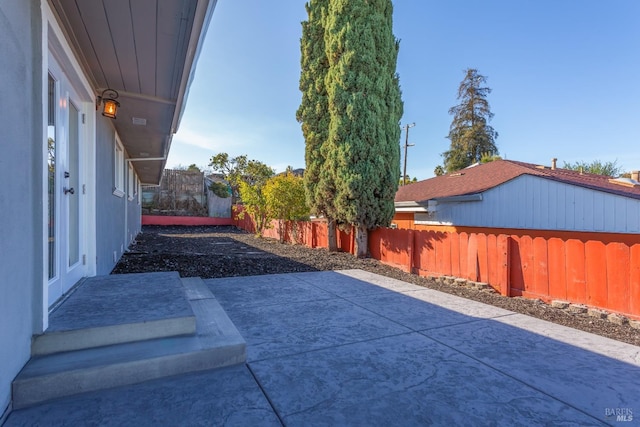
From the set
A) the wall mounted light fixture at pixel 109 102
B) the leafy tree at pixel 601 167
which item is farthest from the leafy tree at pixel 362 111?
the leafy tree at pixel 601 167

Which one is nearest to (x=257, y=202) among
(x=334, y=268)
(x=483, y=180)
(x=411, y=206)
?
(x=411, y=206)

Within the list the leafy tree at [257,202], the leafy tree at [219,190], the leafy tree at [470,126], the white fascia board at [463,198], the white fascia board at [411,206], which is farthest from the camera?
the leafy tree at [470,126]

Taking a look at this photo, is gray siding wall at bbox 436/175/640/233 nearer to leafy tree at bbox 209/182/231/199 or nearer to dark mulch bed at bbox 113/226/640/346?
dark mulch bed at bbox 113/226/640/346

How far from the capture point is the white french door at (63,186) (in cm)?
265

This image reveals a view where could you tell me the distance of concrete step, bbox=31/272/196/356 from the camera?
209 centimetres

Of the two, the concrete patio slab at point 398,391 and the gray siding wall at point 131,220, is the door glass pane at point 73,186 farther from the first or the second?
the gray siding wall at point 131,220

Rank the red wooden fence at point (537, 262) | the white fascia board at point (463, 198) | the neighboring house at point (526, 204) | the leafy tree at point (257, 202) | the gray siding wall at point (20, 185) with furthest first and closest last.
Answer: the leafy tree at point (257, 202) → the white fascia board at point (463, 198) → the neighboring house at point (526, 204) → the red wooden fence at point (537, 262) → the gray siding wall at point (20, 185)

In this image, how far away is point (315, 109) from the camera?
9.24 meters

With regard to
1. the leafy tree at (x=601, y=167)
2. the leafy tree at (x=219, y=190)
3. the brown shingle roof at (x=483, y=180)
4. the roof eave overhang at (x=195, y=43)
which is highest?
the leafy tree at (x=601, y=167)

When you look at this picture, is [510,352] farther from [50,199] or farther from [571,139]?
[571,139]

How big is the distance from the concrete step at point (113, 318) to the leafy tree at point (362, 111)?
18.6 ft

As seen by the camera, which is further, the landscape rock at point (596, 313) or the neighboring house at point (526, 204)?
the neighboring house at point (526, 204)

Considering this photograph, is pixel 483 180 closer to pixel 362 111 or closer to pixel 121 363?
pixel 362 111

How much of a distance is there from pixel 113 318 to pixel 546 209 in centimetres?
965
